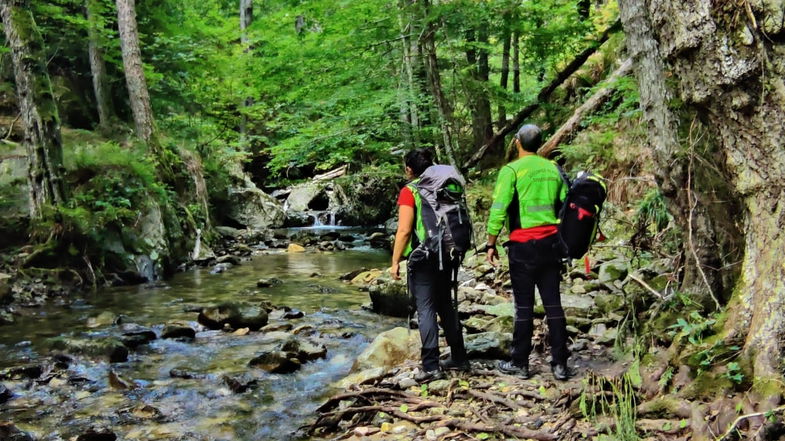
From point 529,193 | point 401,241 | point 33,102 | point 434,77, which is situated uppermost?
point 434,77

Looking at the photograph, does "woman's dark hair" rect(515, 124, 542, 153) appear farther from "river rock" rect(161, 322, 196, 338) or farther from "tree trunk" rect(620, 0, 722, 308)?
"river rock" rect(161, 322, 196, 338)

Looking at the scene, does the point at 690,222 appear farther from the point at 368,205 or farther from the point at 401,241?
the point at 368,205

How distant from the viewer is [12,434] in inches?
182

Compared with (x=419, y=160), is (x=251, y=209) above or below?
below

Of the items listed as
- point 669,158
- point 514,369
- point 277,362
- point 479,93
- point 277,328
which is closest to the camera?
point 669,158

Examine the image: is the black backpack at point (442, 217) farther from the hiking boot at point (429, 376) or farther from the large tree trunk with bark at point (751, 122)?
the large tree trunk with bark at point (751, 122)

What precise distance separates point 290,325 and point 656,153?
5792 millimetres

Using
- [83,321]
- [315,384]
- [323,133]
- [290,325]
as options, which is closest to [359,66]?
[323,133]

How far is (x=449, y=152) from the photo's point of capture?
1255 cm

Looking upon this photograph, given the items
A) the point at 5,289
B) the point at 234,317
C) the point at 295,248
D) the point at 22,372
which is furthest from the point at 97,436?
the point at 295,248

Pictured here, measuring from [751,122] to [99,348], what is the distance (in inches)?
281

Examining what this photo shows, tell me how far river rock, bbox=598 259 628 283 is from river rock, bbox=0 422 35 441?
6783mm

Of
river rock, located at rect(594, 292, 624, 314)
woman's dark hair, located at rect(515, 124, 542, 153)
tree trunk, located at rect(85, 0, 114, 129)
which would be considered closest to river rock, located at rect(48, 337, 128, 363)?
woman's dark hair, located at rect(515, 124, 542, 153)

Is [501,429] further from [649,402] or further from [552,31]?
[552,31]
